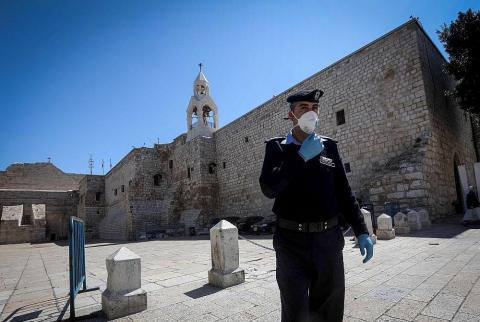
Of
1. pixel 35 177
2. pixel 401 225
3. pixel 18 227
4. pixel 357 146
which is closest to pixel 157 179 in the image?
pixel 18 227

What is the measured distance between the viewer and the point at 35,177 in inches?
1394


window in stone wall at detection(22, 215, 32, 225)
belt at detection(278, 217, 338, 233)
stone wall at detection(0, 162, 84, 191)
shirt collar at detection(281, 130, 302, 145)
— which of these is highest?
stone wall at detection(0, 162, 84, 191)

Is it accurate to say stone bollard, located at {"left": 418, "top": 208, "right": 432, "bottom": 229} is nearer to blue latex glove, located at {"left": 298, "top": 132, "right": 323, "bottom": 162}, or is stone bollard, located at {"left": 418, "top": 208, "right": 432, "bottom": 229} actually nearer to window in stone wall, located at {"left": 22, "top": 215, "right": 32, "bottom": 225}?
blue latex glove, located at {"left": 298, "top": 132, "right": 323, "bottom": 162}

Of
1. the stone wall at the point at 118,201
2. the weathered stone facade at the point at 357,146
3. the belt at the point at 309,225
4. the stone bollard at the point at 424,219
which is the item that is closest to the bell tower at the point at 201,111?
the weathered stone facade at the point at 357,146

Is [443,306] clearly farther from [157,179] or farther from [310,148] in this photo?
[157,179]

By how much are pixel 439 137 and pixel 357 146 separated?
2935 mm

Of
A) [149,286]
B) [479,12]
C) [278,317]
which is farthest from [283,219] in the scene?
[479,12]

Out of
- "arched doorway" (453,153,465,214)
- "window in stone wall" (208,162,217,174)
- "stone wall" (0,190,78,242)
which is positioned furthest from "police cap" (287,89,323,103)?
"stone wall" (0,190,78,242)

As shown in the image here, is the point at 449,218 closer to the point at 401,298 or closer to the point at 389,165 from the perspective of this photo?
the point at 389,165

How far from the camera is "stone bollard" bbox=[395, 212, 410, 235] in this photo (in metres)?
8.15

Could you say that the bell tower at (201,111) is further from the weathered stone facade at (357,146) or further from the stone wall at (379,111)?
the stone wall at (379,111)

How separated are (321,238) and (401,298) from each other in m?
2.13

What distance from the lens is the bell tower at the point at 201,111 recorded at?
2156 cm

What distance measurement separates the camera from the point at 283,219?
5.82 ft
